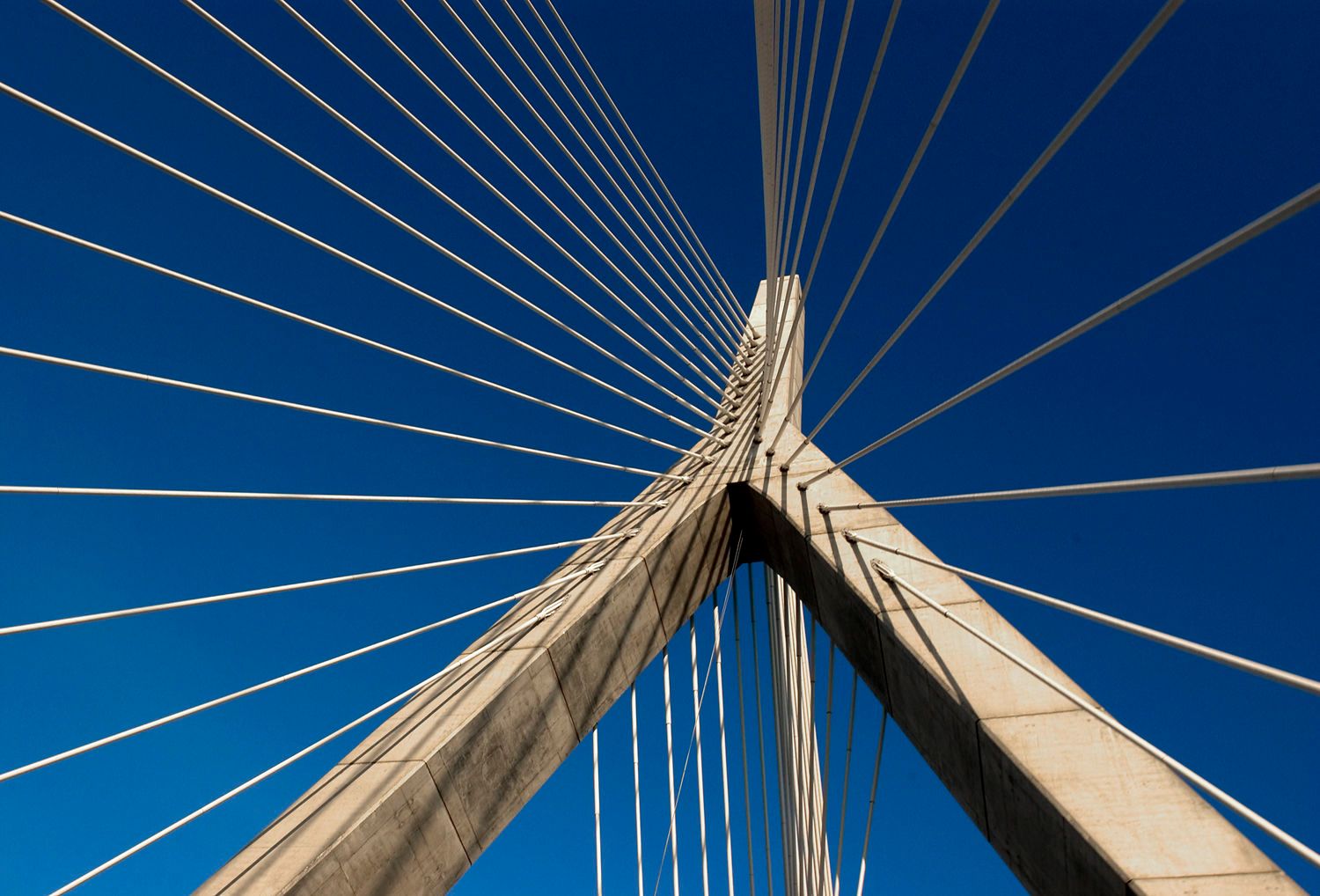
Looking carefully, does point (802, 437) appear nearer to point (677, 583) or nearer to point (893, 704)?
point (677, 583)

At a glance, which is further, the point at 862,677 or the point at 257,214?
the point at 862,677

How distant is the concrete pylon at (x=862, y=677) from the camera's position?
12.3 ft

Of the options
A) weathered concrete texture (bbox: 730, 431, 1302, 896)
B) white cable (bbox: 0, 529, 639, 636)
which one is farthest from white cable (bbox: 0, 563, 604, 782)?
weathered concrete texture (bbox: 730, 431, 1302, 896)

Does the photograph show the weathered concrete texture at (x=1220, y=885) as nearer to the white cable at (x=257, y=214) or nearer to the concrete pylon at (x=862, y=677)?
the concrete pylon at (x=862, y=677)

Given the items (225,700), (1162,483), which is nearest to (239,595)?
(225,700)

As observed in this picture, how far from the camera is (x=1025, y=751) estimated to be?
13.6ft

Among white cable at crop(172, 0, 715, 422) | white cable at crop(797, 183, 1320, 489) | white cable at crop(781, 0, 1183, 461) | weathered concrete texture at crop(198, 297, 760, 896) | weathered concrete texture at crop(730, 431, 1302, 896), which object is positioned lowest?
weathered concrete texture at crop(730, 431, 1302, 896)

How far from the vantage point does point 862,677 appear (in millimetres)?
5684

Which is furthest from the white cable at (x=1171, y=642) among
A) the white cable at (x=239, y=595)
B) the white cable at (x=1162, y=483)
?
the white cable at (x=239, y=595)

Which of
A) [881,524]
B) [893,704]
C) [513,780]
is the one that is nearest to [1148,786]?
[893,704]

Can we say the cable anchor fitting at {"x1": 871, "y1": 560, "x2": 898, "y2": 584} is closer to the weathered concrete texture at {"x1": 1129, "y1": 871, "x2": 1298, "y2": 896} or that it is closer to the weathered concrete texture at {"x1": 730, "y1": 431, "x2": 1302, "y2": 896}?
the weathered concrete texture at {"x1": 730, "y1": 431, "x2": 1302, "y2": 896}

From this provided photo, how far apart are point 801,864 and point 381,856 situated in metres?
4.50

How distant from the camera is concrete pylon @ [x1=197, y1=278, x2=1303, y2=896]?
3.76 meters

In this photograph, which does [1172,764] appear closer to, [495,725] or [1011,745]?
[1011,745]
